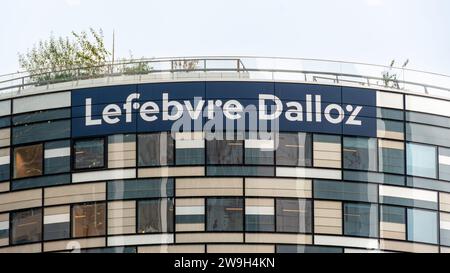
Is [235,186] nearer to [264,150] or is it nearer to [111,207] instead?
[264,150]

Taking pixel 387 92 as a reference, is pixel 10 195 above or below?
below

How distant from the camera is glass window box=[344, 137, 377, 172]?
219ft

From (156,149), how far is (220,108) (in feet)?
13.6

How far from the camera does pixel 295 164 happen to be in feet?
215

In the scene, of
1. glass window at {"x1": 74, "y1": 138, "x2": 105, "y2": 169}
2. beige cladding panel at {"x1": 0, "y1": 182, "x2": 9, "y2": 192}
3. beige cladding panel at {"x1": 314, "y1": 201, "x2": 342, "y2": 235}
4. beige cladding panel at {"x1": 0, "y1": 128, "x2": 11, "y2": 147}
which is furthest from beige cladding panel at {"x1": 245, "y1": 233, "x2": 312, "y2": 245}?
beige cladding panel at {"x1": 0, "y1": 128, "x2": 11, "y2": 147}

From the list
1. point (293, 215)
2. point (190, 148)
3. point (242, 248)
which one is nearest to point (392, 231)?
point (293, 215)

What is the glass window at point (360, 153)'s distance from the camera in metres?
66.7

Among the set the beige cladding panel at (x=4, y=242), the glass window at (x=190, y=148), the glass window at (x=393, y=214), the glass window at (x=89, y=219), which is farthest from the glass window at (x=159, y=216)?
the glass window at (x=393, y=214)

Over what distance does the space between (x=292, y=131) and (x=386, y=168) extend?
5775mm

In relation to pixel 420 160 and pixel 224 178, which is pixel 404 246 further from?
pixel 224 178

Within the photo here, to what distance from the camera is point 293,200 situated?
6488cm

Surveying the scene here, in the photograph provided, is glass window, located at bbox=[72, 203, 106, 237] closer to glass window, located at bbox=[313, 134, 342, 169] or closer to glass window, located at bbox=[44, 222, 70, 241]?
glass window, located at bbox=[44, 222, 70, 241]

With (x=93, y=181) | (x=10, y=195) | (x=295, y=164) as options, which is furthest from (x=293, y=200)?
(x=10, y=195)

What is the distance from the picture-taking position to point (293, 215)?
6481 centimetres
